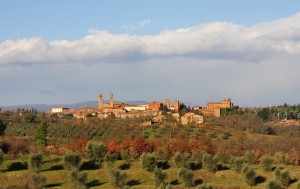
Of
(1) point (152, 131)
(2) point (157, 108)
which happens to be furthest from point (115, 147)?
(2) point (157, 108)

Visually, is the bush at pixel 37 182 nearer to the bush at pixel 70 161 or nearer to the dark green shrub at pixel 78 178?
the dark green shrub at pixel 78 178

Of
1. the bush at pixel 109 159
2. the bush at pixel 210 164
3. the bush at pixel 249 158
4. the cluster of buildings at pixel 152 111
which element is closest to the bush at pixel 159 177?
the bush at pixel 210 164

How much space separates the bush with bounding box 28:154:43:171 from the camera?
3107cm

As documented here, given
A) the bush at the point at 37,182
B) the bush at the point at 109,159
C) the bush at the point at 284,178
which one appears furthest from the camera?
the bush at the point at 109,159

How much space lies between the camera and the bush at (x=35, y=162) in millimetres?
31067

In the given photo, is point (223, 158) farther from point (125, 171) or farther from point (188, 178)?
point (125, 171)

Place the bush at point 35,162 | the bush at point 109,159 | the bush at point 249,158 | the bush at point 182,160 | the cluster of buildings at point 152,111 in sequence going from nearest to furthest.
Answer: the bush at point 35,162
the bush at point 182,160
the bush at point 109,159
the bush at point 249,158
the cluster of buildings at point 152,111

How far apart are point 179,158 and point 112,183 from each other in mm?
6613

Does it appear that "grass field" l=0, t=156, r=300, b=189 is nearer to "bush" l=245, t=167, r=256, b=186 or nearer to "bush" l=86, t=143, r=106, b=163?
"bush" l=245, t=167, r=256, b=186

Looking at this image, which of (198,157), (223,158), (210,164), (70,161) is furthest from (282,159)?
(70,161)

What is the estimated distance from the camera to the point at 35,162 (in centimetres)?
3114

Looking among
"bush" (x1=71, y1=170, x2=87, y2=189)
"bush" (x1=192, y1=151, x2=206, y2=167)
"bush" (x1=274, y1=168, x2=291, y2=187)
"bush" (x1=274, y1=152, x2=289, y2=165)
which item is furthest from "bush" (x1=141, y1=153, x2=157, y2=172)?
"bush" (x1=274, y1=152, x2=289, y2=165)

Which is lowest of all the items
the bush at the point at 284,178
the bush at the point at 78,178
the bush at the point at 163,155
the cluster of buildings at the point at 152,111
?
the bush at the point at 284,178

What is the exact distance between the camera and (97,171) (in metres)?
32.3
